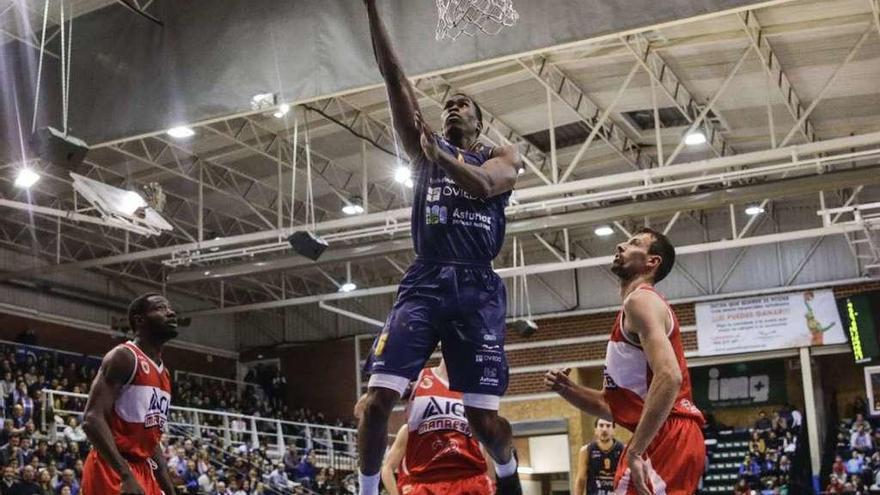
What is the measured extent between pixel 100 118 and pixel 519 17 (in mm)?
5772

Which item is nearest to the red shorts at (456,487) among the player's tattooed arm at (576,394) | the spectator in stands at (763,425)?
the player's tattooed arm at (576,394)

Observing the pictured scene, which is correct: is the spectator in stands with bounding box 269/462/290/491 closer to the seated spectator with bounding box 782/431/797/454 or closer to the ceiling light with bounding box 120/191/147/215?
the ceiling light with bounding box 120/191/147/215

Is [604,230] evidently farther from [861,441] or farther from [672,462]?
[672,462]

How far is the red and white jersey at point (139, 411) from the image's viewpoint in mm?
6625

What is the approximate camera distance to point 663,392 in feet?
15.7

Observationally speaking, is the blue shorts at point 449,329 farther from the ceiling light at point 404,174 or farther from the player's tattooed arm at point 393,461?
the ceiling light at point 404,174

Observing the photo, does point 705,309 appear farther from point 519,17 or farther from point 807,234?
point 519,17

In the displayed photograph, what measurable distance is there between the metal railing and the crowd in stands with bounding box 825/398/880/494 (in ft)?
42.4

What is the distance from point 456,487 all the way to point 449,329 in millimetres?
2052

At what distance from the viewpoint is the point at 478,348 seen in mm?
5242

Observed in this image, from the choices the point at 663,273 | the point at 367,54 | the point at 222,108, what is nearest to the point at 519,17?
the point at 367,54

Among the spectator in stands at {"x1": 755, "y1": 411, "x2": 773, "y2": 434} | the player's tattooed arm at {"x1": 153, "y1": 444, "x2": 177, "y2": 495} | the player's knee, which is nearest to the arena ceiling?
the spectator in stands at {"x1": 755, "y1": 411, "x2": 773, "y2": 434}

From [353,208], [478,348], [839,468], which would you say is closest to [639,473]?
[478,348]

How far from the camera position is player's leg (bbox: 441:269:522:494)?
5.24 meters
